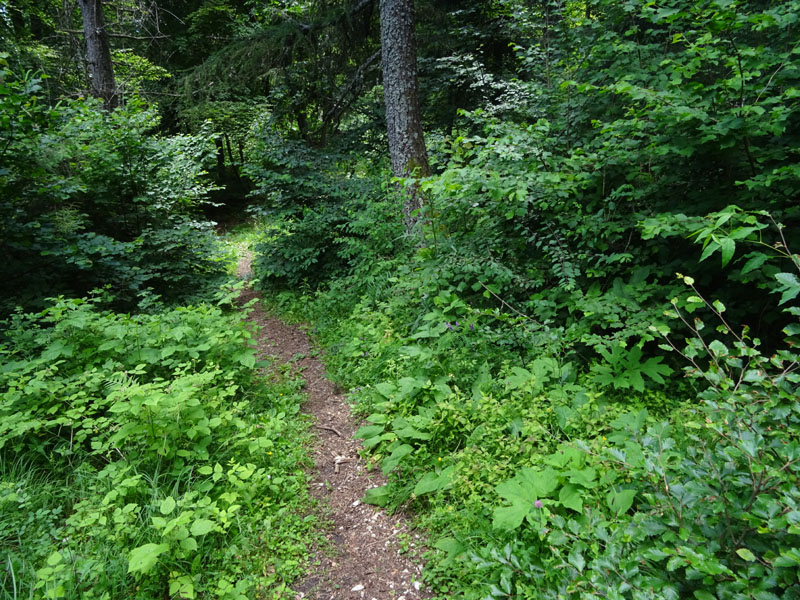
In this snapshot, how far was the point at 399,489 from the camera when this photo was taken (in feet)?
10.0

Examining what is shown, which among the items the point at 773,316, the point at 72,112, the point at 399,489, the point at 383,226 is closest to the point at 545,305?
the point at 773,316

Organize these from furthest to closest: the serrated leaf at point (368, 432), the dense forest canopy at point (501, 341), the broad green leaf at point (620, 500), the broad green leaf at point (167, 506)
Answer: the serrated leaf at point (368, 432)
the broad green leaf at point (167, 506)
the broad green leaf at point (620, 500)
the dense forest canopy at point (501, 341)

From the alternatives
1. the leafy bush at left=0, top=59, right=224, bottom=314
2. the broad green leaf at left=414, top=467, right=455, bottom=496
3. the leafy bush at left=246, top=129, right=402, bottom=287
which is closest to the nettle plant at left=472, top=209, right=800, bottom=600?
the broad green leaf at left=414, top=467, right=455, bottom=496

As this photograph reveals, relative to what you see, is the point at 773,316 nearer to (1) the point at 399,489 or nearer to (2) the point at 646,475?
(2) the point at 646,475

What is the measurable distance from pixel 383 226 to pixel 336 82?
459 cm

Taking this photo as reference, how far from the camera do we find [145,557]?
2201 millimetres

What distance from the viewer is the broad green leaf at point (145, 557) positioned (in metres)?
2.15

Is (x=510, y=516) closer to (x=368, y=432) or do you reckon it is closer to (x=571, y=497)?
(x=571, y=497)

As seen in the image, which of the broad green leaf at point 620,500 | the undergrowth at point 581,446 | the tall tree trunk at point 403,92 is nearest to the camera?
the undergrowth at point 581,446

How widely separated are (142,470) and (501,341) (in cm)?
316

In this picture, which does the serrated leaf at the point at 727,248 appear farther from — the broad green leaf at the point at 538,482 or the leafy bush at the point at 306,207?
the leafy bush at the point at 306,207

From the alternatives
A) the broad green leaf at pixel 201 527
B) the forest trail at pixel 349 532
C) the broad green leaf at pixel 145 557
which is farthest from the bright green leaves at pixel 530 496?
the broad green leaf at pixel 145 557

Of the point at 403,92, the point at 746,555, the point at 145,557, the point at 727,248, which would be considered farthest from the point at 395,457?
the point at 403,92

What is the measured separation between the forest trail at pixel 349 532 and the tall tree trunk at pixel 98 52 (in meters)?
8.31
